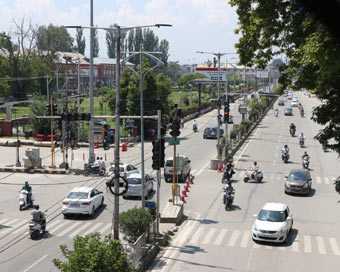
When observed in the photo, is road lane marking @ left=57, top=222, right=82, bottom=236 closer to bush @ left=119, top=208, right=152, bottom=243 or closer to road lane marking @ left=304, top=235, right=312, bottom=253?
bush @ left=119, top=208, right=152, bottom=243

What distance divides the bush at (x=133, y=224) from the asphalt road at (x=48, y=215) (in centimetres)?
241

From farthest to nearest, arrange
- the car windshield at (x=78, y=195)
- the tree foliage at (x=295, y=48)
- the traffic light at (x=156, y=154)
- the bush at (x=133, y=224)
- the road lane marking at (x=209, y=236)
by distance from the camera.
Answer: the car windshield at (x=78, y=195) < the traffic light at (x=156, y=154) < the road lane marking at (x=209, y=236) < the bush at (x=133, y=224) < the tree foliage at (x=295, y=48)

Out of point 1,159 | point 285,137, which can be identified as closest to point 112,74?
point 285,137

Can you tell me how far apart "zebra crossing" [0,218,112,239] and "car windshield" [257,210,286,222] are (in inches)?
250

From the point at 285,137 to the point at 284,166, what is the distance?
64.3 feet

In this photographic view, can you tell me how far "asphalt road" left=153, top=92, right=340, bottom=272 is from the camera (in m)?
16.6

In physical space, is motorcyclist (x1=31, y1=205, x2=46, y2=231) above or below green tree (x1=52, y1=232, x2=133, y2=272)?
below

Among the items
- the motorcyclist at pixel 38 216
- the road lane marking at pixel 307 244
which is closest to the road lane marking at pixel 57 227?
the motorcyclist at pixel 38 216

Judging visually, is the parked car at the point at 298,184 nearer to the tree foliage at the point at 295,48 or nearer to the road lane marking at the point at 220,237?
the road lane marking at the point at 220,237

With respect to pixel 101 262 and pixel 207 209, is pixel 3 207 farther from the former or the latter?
pixel 101 262

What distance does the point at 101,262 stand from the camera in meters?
11.4

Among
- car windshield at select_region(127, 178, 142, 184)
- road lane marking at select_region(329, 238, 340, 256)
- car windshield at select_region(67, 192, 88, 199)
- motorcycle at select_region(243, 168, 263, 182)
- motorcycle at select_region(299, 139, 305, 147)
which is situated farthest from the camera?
motorcycle at select_region(299, 139, 305, 147)

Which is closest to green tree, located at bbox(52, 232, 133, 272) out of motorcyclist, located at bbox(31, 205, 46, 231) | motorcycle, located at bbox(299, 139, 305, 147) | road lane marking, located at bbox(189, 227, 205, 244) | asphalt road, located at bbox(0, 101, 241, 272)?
asphalt road, located at bbox(0, 101, 241, 272)

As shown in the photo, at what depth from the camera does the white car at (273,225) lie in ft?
61.8
